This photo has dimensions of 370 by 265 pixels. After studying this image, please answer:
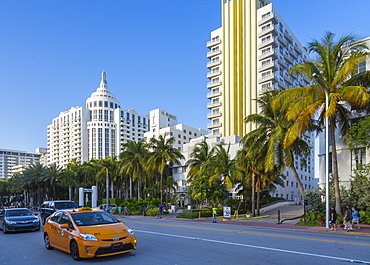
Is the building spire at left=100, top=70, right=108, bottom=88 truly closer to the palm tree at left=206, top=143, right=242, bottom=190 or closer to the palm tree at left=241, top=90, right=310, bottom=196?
the palm tree at left=206, top=143, right=242, bottom=190

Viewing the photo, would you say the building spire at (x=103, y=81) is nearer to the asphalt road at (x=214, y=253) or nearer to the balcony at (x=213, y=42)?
the balcony at (x=213, y=42)

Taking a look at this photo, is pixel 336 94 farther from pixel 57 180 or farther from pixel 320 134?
pixel 57 180

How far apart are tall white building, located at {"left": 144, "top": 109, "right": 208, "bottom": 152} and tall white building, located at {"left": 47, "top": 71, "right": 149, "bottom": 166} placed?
96.1 feet

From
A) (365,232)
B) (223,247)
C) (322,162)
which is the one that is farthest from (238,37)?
(223,247)

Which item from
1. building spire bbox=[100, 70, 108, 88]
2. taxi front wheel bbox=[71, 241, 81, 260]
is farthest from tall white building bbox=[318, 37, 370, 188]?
building spire bbox=[100, 70, 108, 88]

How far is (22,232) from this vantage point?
19031 mm

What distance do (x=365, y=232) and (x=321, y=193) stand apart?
278 inches

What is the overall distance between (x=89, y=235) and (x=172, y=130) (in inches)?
3566

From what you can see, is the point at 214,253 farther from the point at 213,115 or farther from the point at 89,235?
the point at 213,115

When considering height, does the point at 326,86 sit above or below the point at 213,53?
below

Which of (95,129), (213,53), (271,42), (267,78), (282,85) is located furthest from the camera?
(95,129)

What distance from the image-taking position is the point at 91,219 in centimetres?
1135

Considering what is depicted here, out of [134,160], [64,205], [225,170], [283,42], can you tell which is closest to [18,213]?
[64,205]

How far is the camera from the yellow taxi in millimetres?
9924
